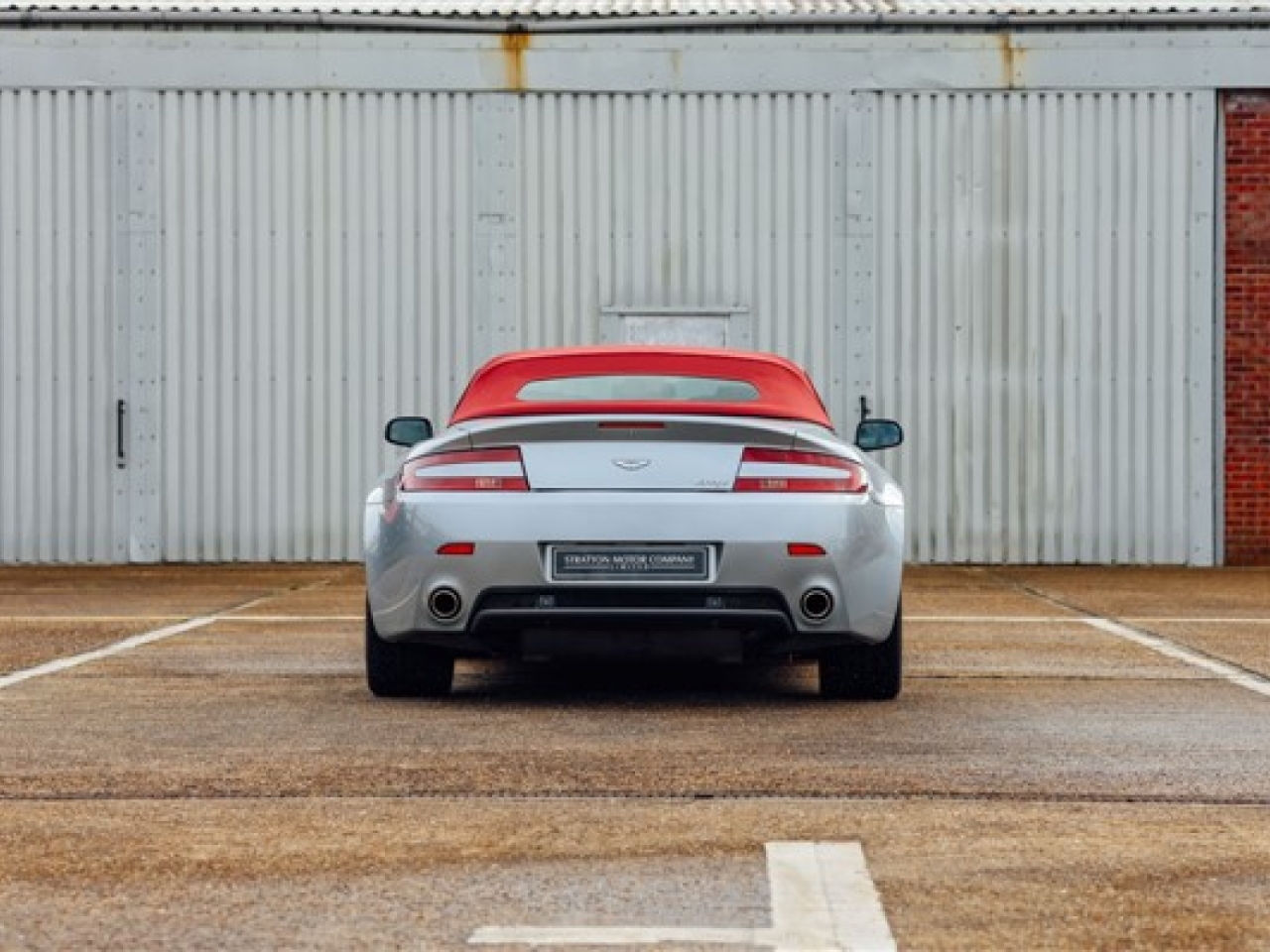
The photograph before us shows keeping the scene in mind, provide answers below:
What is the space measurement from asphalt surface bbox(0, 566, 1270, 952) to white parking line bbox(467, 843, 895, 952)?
32 mm

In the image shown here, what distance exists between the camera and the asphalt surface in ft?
15.6

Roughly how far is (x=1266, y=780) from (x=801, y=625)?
1969 mm

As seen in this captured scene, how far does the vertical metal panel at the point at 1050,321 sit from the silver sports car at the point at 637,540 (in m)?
12.1

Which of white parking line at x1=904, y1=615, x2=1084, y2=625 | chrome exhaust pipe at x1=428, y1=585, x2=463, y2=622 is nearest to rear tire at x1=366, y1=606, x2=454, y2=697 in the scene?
chrome exhaust pipe at x1=428, y1=585, x2=463, y2=622

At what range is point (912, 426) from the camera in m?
20.5

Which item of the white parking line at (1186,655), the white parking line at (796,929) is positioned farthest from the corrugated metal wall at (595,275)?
the white parking line at (796,929)

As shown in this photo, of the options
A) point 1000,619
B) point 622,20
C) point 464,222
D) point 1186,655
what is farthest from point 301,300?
point 1186,655

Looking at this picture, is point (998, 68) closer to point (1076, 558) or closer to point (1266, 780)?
point (1076, 558)

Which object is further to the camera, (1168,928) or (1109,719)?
(1109,719)

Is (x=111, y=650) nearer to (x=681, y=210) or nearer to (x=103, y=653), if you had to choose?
(x=103, y=653)

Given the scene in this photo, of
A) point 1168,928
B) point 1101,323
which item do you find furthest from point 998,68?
point 1168,928

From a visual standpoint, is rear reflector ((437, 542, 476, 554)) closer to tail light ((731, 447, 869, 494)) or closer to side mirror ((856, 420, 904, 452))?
tail light ((731, 447, 869, 494))

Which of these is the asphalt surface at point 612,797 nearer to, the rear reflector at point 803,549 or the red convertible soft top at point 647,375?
the rear reflector at point 803,549

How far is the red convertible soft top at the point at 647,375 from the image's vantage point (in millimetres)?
9281
